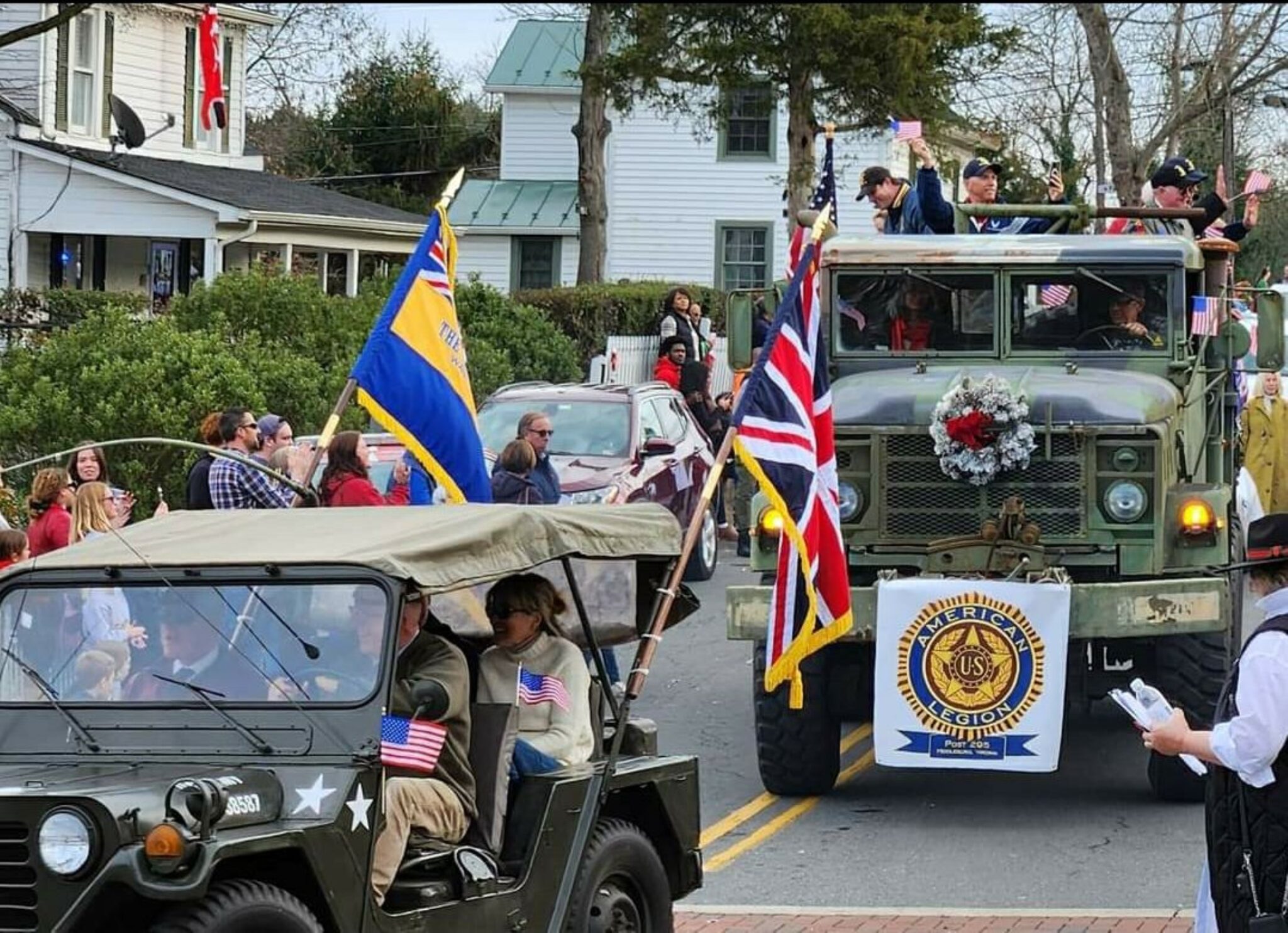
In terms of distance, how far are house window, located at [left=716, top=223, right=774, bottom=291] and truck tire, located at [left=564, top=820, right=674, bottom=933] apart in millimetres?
38625

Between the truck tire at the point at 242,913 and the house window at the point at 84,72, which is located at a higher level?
the house window at the point at 84,72

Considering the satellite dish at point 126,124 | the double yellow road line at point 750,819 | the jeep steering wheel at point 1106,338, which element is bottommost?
the double yellow road line at point 750,819

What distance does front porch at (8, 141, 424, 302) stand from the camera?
3192 centimetres

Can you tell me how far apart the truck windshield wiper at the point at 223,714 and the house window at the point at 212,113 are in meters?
30.6

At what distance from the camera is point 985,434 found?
446 inches

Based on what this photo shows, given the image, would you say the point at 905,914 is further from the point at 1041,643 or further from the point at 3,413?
the point at 3,413

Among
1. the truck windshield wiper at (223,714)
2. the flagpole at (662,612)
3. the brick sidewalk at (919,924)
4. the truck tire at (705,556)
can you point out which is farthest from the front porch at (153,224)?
the truck windshield wiper at (223,714)

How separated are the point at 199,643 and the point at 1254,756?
299 cm

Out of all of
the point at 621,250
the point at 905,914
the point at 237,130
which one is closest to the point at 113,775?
the point at 905,914

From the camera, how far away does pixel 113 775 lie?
6277mm

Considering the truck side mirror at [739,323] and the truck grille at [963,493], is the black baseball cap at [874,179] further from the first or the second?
the truck grille at [963,493]

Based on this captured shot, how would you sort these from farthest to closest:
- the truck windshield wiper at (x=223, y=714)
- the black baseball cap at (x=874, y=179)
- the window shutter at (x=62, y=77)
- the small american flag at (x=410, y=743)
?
the window shutter at (x=62, y=77)
the black baseball cap at (x=874, y=179)
the small american flag at (x=410, y=743)
the truck windshield wiper at (x=223, y=714)

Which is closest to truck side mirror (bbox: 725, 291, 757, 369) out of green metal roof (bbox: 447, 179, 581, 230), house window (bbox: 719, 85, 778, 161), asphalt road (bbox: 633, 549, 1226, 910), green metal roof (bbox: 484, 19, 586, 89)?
asphalt road (bbox: 633, 549, 1226, 910)

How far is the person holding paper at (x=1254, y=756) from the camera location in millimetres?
5953
